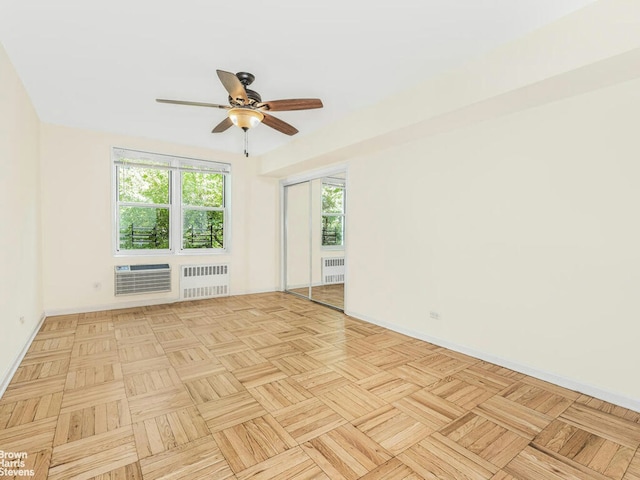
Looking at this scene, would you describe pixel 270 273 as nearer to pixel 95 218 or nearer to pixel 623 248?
pixel 95 218

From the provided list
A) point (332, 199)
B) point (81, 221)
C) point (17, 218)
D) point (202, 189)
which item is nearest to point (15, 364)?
point (17, 218)

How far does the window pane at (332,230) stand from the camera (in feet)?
17.2

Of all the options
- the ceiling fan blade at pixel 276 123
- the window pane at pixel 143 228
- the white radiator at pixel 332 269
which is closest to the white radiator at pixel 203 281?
the window pane at pixel 143 228

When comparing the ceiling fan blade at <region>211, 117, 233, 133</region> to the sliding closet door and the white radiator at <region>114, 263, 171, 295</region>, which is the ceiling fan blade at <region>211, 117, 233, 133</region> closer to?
the white radiator at <region>114, 263, 171, 295</region>

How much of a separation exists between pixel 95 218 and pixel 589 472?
5563 mm

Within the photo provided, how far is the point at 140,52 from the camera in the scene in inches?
97.0

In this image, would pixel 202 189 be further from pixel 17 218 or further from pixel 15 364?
pixel 15 364

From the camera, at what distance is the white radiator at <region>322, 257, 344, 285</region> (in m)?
5.55

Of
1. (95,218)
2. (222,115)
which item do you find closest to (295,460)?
(222,115)

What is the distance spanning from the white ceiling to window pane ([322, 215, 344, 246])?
2.11 metres

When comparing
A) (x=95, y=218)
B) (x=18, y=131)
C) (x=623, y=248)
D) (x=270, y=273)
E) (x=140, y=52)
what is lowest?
(x=270, y=273)

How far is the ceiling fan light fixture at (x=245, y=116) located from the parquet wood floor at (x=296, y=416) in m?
2.15

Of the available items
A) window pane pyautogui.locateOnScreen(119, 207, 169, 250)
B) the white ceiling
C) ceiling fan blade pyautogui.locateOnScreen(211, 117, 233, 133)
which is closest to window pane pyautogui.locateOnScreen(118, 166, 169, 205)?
window pane pyautogui.locateOnScreen(119, 207, 169, 250)

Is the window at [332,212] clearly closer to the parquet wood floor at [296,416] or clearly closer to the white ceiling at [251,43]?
the white ceiling at [251,43]
